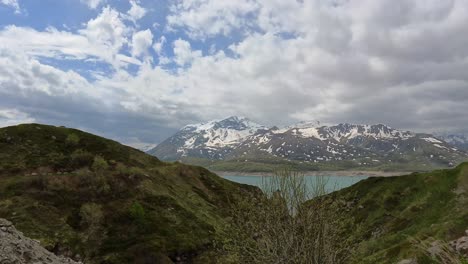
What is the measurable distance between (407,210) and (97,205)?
6505 centimetres

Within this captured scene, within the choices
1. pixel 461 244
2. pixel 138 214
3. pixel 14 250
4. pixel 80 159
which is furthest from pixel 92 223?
pixel 461 244

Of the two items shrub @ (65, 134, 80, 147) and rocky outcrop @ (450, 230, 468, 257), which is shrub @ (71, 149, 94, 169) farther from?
rocky outcrop @ (450, 230, 468, 257)

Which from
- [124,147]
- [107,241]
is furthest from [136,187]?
[124,147]

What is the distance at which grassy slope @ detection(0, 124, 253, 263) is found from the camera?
61.5 meters

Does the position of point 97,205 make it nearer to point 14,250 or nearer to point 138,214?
point 138,214

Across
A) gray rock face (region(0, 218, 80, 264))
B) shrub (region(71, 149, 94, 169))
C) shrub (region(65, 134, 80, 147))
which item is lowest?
gray rock face (region(0, 218, 80, 264))

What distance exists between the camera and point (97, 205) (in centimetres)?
6950

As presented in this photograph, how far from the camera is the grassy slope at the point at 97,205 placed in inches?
2422

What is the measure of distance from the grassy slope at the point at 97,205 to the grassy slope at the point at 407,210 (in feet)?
79.5

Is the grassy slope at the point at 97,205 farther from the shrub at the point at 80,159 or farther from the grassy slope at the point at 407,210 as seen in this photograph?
the grassy slope at the point at 407,210

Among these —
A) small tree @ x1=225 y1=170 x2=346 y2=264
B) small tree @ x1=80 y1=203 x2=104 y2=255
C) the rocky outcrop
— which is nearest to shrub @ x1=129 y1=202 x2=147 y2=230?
small tree @ x1=80 y1=203 x2=104 y2=255

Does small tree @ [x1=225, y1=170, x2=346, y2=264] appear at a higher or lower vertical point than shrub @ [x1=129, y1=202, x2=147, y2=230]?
higher

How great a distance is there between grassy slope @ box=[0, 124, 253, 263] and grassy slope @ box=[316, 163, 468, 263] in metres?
24.2

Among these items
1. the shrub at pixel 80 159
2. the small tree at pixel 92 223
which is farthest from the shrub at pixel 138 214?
the shrub at pixel 80 159
